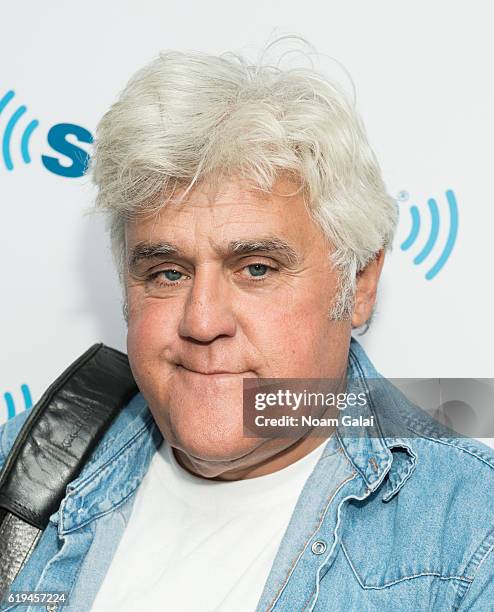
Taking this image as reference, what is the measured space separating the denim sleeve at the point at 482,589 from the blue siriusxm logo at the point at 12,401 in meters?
1.07

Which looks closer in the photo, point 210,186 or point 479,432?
point 210,186

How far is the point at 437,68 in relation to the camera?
1.66 meters

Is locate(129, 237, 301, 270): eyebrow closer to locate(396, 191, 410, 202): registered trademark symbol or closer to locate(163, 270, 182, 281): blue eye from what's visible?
locate(163, 270, 182, 281): blue eye

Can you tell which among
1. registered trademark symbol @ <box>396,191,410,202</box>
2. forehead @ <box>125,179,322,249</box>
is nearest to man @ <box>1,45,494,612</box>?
forehead @ <box>125,179,322,249</box>

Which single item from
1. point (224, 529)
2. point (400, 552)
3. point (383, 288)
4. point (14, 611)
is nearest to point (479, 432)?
point (383, 288)

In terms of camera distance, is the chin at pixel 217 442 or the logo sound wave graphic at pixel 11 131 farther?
the logo sound wave graphic at pixel 11 131

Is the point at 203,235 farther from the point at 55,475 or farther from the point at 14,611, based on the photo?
the point at 14,611

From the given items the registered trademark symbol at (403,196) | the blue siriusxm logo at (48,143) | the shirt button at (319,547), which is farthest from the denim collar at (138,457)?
the blue siriusxm logo at (48,143)

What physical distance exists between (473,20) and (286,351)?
797 millimetres

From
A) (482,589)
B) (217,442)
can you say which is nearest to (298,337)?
(217,442)

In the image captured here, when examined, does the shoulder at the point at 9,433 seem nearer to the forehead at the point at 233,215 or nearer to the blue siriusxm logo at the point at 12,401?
the blue siriusxm logo at the point at 12,401

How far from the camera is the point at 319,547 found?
4.29ft

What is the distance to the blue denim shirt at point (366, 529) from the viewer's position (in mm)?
1242

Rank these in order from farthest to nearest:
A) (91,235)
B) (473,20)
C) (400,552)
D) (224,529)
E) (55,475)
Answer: (91,235), (473,20), (55,475), (224,529), (400,552)
